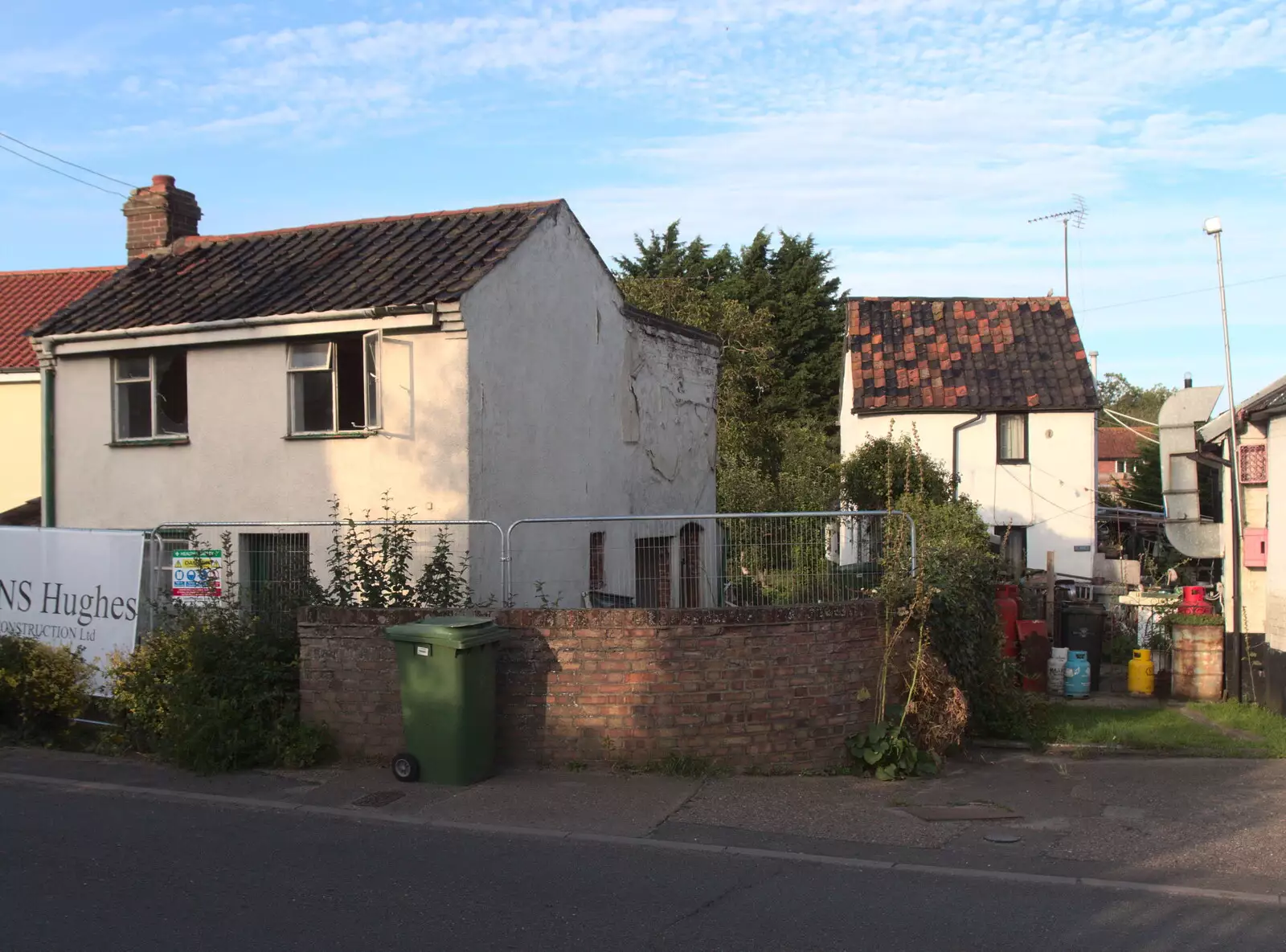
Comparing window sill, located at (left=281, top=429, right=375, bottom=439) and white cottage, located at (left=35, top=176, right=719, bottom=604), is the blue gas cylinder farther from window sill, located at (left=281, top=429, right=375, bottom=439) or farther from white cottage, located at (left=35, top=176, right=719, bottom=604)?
window sill, located at (left=281, top=429, right=375, bottom=439)

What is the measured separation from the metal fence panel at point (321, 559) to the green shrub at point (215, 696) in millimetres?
405

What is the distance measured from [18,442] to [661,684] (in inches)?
627

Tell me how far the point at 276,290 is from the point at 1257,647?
12.3m

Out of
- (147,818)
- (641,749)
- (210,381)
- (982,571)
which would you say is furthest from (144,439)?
(982,571)

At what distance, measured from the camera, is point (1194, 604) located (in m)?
14.0

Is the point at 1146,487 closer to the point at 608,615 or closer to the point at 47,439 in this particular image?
the point at 608,615

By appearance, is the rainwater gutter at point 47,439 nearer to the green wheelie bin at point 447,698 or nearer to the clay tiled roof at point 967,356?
the green wheelie bin at point 447,698

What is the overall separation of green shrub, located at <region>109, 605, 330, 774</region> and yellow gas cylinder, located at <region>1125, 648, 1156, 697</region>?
31.8 ft

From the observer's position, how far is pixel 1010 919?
19.6ft

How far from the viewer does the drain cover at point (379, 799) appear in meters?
8.38

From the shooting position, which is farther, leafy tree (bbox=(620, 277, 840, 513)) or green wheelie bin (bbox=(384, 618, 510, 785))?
leafy tree (bbox=(620, 277, 840, 513))

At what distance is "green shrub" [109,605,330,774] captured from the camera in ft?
30.8

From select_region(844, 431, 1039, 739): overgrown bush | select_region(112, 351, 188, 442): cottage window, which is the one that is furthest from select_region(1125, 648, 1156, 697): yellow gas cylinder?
select_region(112, 351, 188, 442): cottage window

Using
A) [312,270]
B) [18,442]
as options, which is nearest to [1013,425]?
[312,270]
